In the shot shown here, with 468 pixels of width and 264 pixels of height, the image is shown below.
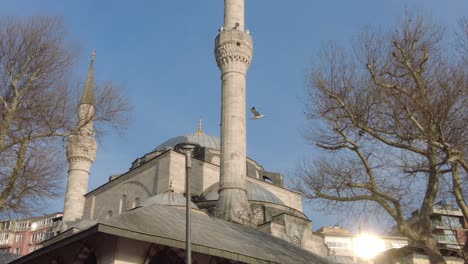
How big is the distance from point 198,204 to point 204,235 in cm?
1423

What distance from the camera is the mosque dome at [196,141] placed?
36.3 m

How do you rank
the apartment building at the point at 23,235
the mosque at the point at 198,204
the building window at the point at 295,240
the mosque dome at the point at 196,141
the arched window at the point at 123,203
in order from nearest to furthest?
the mosque at the point at 198,204 < the building window at the point at 295,240 < the arched window at the point at 123,203 < the mosque dome at the point at 196,141 < the apartment building at the point at 23,235

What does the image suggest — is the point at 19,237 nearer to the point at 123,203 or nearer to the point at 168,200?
the point at 123,203

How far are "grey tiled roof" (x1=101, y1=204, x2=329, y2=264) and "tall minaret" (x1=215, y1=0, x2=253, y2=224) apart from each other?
764 cm

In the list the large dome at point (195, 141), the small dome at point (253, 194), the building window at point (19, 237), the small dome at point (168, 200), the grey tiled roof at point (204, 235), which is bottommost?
the grey tiled roof at point (204, 235)

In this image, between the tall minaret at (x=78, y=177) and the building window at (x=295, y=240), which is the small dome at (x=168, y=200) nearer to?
the building window at (x=295, y=240)

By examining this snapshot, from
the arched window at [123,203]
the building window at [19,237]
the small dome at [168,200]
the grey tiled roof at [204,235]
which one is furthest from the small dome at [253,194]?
the building window at [19,237]

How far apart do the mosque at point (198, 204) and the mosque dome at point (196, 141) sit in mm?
105

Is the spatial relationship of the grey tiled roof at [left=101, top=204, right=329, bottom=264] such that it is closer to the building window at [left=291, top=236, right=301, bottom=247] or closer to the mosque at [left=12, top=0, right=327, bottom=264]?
the mosque at [left=12, top=0, right=327, bottom=264]

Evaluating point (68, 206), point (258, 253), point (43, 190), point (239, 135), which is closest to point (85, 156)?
point (68, 206)

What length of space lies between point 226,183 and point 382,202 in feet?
37.4

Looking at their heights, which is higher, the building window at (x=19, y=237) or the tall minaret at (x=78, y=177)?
the building window at (x=19, y=237)

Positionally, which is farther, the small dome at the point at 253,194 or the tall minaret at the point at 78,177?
the tall minaret at the point at 78,177

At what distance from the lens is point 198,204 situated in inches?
1057
